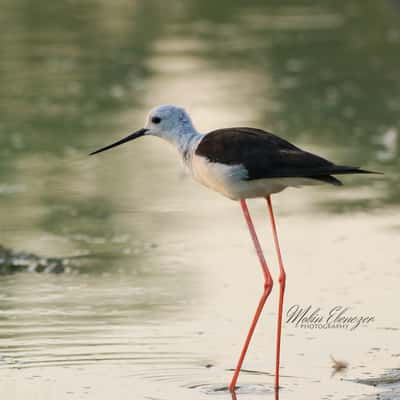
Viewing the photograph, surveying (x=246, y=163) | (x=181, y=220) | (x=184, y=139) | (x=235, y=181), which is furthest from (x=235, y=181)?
(x=181, y=220)

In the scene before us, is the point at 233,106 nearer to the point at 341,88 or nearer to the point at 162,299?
the point at 341,88

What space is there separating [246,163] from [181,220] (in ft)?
9.89

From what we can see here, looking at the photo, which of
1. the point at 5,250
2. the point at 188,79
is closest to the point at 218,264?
the point at 5,250

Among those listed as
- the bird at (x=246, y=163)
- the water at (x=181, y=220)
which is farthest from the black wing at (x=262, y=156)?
the water at (x=181, y=220)

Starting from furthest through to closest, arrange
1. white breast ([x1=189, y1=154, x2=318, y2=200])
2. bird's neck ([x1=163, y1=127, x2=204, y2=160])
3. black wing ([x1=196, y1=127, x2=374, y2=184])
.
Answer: bird's neck ([x1=163, y1=127, x2=204, y2=160]) < white breast ([x1=189, y1=154, x2=318, y2=200]) < black wing ([x1=196, y1=127, x2=374, y2=184])

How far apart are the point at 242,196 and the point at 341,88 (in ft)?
27.6

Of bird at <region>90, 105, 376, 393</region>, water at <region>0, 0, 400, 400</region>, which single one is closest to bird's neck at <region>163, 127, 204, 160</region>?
bird at <region>90, 105, 376, 393</region>

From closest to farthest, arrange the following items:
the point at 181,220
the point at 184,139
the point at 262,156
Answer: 1. the point at 262,156
2. the point at 184,139
3. the point at 181,220

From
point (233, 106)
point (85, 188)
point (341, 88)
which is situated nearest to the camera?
point (85, 188)

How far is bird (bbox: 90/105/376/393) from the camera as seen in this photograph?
20.1 feet

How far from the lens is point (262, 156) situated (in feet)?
20.6

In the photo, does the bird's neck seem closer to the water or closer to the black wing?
the black wing

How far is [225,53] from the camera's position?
56.1 feet

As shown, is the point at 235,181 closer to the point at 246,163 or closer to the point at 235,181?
the point at 235,181
